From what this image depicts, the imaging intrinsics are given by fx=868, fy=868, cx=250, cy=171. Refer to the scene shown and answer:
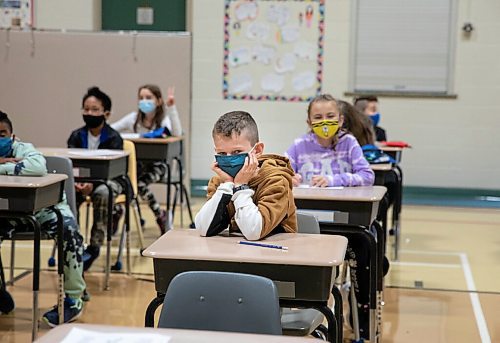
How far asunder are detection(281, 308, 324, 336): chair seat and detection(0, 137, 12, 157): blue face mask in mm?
1845

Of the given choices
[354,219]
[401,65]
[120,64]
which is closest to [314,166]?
[354,219]

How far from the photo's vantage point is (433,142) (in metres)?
9.35

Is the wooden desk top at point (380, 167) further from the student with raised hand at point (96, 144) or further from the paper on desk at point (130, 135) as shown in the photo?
the paper on desk at point (130, 135)

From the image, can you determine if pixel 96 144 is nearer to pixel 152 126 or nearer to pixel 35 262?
pixel 152 126

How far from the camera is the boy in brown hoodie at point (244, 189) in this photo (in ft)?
9.35

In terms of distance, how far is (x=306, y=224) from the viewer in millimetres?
3221

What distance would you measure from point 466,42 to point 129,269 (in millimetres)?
5056

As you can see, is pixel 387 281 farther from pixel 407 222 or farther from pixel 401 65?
pixel 401 65

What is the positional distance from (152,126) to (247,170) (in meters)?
4.10

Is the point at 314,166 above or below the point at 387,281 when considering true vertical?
above

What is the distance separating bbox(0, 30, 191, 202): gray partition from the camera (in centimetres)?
821

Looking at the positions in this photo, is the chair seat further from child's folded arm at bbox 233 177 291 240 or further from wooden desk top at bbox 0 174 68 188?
wooden desk top at bbox 0 174 68 188

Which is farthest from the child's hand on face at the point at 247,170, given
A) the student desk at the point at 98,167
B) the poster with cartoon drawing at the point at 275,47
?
the poster with cartoon drawing at the point at 275,47

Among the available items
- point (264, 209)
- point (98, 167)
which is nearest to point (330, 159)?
point (98, 167)
